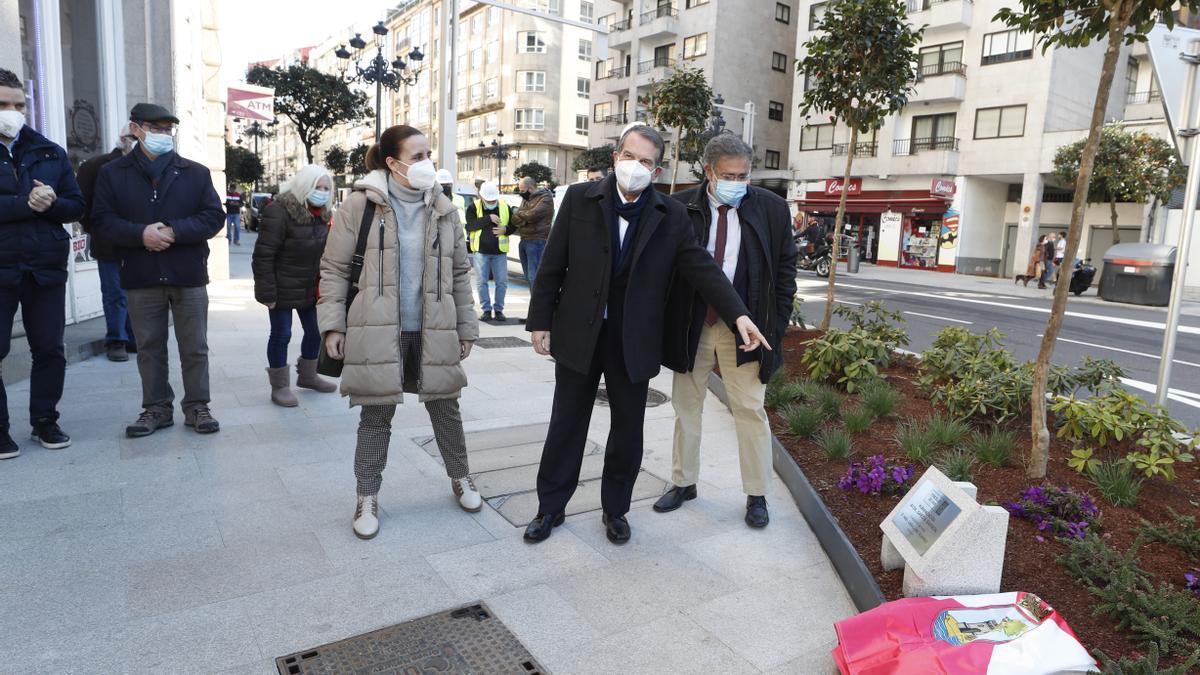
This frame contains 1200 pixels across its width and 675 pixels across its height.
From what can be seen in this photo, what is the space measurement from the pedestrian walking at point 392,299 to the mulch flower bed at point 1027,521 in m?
2.12

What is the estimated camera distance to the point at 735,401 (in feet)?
13.1

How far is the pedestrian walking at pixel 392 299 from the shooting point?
3574 mm

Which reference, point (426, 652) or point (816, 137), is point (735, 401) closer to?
point (426, 652)

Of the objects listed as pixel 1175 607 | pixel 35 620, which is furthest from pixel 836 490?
pixel 35 620

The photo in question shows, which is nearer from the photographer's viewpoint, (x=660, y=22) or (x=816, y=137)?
(x=816, y=137)

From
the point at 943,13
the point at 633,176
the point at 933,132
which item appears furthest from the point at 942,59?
the point at 633,176

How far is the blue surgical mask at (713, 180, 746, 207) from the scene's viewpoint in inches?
152

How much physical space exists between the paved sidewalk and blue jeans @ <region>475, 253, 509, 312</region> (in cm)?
554

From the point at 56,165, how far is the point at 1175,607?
5.92 meters

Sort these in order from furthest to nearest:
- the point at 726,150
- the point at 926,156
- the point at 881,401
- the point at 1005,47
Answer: the point at 926,156, the point at 1005,47, the point at 881,401, the point at 726,150

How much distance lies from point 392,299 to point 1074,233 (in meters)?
3.49

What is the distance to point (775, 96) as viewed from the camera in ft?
145

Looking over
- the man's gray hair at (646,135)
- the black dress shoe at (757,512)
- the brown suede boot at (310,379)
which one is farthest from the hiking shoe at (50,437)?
the black dress shoe at (757,512)

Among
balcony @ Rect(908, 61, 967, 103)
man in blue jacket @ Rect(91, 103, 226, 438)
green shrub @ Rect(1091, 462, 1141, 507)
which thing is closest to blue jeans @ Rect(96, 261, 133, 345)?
man in blue jacket @ Rect(91, 103, 226, 438)
